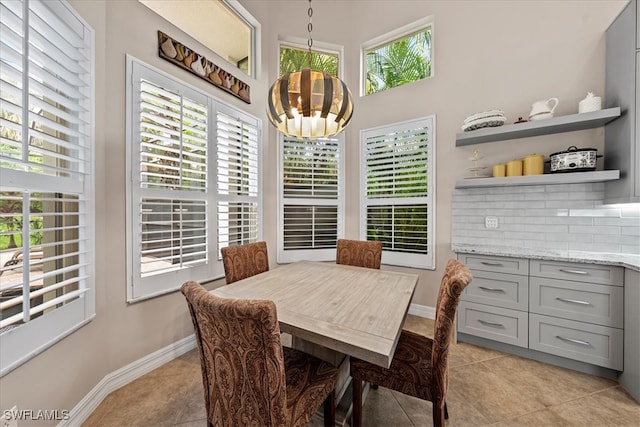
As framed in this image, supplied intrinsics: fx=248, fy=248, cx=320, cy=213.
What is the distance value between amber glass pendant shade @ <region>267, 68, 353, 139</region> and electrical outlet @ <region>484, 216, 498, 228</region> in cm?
197

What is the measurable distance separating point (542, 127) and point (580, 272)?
1.25 meters

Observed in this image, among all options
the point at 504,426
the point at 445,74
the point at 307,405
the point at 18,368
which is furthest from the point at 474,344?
the point at 18,368

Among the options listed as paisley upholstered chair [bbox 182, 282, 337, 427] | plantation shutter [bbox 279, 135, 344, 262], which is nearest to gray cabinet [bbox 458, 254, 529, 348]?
plantation shutter [bbox 279, 135, 344, 262]

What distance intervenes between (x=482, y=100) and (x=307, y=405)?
3.20 m

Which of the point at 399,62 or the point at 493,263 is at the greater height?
the point at 399,62

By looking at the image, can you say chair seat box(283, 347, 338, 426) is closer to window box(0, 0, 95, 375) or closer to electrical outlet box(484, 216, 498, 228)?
window box(0, 0, 95, 375)

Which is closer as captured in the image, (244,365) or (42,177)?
(244,365)

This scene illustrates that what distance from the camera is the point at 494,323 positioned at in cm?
222

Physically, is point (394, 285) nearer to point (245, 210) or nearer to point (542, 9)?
point (245, 210)

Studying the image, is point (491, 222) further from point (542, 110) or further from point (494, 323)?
point (542, 110)

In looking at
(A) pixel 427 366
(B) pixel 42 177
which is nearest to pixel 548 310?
(A) pixel 427 366

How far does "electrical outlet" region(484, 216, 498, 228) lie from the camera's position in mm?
2586

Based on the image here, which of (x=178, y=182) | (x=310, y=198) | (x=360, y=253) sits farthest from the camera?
(x=310, y=198)

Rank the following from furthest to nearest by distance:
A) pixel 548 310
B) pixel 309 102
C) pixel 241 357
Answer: pixel 548 310, pixel 309 102, pixel 241 357
